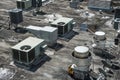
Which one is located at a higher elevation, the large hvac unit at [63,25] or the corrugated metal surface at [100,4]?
the corrugated metal surface at [100,4]

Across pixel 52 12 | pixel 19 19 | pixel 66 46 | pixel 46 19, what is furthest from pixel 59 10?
pixel 66 46

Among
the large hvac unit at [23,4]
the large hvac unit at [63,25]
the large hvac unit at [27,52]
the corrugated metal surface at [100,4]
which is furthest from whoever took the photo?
the large hvac unit at [23,4]

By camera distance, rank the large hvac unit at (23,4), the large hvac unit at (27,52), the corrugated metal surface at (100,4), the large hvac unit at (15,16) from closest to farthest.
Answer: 1. the large hvac unit at (27,52)
2. the large hvac unit at (15,16)
3. the corrugated metal surface at (100,4)
4. the large hvac unit at (23,4)

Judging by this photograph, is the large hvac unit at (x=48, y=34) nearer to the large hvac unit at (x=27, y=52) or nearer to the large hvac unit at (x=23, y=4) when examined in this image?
the large hvac unit at (x=27, y=52)

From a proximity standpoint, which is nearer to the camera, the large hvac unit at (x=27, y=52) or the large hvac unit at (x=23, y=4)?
the large hvac unit at (x=27, y=52)

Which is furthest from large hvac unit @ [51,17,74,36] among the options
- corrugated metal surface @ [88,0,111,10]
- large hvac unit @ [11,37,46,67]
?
corrugated metal surface @ [88,0,111,10]

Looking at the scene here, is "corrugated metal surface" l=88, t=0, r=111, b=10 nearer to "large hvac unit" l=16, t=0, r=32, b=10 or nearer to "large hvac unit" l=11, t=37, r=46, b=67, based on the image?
"large hvac unit" l=16, t=0, r=32, b=10

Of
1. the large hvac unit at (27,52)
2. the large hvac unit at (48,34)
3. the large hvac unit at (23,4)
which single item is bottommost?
the large hvac unit at (27,52)

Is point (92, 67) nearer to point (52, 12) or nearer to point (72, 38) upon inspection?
point (72, 38)

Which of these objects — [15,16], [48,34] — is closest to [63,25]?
[48,34]

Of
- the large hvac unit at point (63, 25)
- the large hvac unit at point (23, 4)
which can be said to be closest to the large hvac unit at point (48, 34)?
the large hvac unit at point (63, 25)
